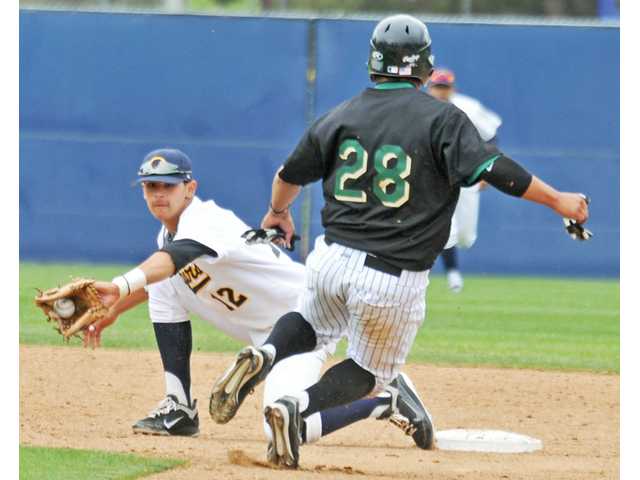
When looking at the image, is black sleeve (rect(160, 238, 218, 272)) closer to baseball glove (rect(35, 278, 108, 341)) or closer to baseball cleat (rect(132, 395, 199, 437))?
baseball glove (rect(35, 278, 108, 341))

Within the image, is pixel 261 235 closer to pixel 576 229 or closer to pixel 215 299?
pixel 215 299

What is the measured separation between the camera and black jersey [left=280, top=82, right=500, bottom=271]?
15.5 ft

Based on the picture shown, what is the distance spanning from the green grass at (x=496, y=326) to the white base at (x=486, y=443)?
254 centimetres

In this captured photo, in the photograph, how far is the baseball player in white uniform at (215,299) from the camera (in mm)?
5461

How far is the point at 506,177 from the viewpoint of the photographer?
4.62 meters

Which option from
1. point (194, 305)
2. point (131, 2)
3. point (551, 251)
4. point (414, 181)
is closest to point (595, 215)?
point (551, 251)

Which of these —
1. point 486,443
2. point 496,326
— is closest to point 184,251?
point 486,443

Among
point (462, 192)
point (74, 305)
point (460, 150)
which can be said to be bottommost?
point (462, 192)

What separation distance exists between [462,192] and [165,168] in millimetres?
7155

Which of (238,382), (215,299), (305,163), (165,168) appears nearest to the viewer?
(238,382)

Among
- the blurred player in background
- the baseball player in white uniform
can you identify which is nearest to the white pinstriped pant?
the baseball player in white uniform

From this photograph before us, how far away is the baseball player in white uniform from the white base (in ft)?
0.43

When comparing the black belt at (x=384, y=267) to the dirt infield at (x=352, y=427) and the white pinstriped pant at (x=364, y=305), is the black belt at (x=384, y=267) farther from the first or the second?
the dirt infield at (x=352, y=427)

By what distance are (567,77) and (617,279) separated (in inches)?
93.6
